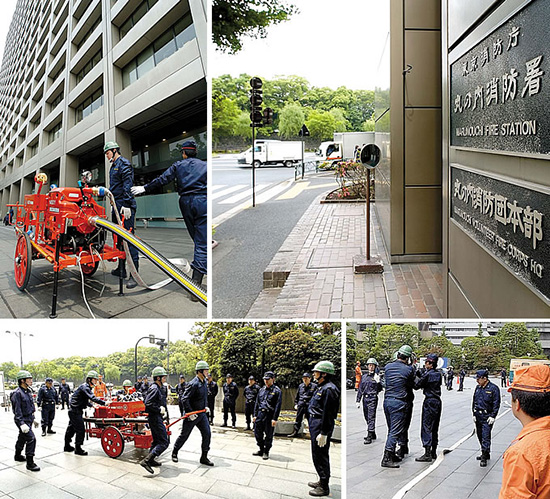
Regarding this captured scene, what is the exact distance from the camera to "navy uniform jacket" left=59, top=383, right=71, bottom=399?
132 inches

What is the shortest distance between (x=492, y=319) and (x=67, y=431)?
2.54 meters

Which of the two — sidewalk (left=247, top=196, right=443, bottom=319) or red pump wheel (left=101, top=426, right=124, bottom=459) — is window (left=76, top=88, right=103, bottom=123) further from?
red pump wheel (left=101, top=426, right=124, bottom=459)

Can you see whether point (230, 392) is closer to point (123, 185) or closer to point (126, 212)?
point (126, 212)

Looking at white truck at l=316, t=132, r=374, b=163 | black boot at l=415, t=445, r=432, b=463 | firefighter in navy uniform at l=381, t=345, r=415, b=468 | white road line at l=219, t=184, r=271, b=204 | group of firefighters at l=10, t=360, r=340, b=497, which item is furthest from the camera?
white truck at l=316, t=132, r=374, b=163

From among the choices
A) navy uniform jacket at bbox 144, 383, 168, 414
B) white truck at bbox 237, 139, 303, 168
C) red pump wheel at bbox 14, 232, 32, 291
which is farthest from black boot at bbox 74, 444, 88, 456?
white truck at bbox 237, 139, 303, 168

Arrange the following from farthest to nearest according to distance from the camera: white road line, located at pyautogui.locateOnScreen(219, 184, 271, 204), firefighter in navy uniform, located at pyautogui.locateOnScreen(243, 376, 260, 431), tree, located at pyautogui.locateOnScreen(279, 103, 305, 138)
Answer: white road line, located at pyautogui.locateOnScreen(219, 184, 271, 204)
tree, located at pyautogui.locateOnScreen(279, 103, 305, 138)
firefighter in navy uniform, located at pyautogui.locateOnScreen(243, 376, 260, 431)

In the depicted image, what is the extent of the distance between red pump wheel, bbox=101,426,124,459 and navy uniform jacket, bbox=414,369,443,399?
1778 mm

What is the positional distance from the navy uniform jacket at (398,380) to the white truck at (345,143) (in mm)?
4146

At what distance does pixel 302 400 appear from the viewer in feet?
10.3

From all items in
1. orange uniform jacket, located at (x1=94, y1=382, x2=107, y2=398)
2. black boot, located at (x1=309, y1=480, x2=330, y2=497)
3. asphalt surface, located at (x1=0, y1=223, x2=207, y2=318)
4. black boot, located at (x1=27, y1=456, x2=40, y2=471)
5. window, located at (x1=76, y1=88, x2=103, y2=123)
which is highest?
window, located at (x1=76, y1=88, x2=103, y2=123)

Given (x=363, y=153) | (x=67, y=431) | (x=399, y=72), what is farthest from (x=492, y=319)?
(x=399, y=72)

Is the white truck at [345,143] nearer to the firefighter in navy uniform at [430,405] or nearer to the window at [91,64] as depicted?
the firefighter in navy uniform at [430,405]

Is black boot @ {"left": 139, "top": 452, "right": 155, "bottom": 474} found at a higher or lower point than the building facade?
lower

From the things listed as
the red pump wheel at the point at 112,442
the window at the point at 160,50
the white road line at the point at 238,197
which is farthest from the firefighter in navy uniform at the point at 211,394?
the white road line at the point at 238,197
